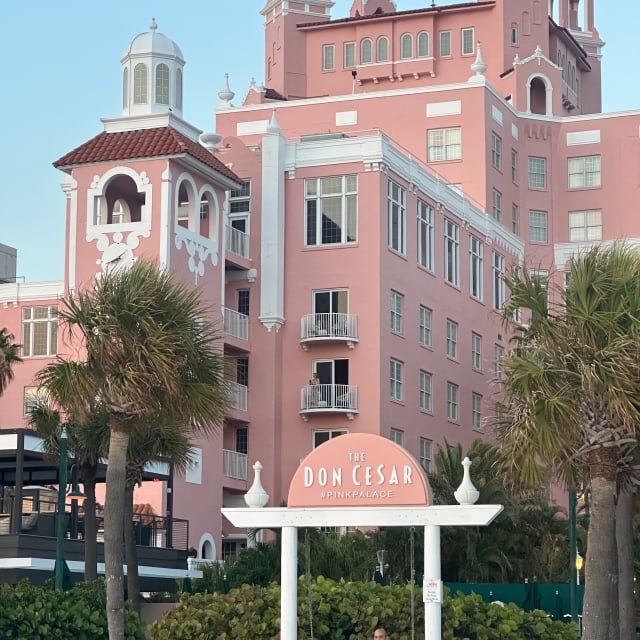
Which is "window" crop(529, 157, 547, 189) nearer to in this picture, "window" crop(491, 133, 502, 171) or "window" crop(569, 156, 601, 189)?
"window" crop(569, 156, 601, 189)

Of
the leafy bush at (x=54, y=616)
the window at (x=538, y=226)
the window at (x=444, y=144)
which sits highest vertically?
the window at (x=444, y=144)

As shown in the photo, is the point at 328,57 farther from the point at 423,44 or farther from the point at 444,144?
the point at 444,144

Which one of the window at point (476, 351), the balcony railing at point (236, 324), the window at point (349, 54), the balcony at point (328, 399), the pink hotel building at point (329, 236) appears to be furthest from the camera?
the window at point (349, 54)

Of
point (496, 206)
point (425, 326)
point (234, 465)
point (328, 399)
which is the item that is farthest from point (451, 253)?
point (234, 465)

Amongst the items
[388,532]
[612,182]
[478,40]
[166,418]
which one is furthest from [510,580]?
[478,40]

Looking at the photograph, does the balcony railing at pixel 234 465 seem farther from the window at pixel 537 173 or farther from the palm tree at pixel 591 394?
the palm tree at pixel 591 394

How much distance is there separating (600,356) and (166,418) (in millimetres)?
8330

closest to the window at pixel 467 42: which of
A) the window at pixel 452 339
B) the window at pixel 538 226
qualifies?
the window at pixel 538 226

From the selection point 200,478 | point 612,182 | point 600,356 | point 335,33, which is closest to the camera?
point 600,356

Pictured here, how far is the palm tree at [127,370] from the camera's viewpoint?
27.2 meters

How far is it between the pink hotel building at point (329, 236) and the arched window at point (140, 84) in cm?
5

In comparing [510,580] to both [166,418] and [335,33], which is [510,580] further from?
[335,33]

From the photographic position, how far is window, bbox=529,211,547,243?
266 feet

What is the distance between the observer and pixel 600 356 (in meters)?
25.0
